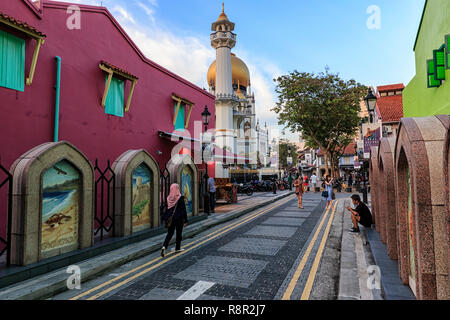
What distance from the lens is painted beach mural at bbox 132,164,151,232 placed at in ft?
27.8

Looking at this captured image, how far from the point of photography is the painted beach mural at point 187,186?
1084 cm

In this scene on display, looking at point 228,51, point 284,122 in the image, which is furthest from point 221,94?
point 284,122

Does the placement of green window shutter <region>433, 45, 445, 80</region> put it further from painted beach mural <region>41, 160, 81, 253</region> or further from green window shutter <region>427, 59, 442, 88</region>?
painted beach mural <region>41, 160, 81, 253</region>

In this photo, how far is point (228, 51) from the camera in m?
43.4

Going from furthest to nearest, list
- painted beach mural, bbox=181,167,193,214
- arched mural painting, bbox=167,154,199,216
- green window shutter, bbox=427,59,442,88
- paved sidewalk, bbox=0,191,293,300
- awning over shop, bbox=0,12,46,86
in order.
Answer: painted beach mural, bbox=181,167,193,214, arched mural painting, bbox=167,154,199,216, green window shutter, bbox=427,59,442,88, awning over shop, bbox=0,12,46,86, paved sidewalk, bbox=0,191,293,300

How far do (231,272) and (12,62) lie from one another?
26.3 feet

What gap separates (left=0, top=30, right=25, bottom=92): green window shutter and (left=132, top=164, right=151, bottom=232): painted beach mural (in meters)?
4.03

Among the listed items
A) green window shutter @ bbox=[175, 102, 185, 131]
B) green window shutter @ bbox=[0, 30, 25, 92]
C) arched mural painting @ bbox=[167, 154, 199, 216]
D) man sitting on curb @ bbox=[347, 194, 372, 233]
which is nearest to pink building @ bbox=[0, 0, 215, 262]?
green window shutter @ bbox=[0, 30, 25, 92]

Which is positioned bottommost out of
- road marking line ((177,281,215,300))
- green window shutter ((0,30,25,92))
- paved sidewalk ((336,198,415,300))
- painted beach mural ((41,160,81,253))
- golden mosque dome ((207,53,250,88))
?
road marking line ((177,281,215,300))

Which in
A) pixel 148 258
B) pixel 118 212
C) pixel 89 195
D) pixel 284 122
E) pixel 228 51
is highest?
pixel 228 51

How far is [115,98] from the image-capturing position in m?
11.0

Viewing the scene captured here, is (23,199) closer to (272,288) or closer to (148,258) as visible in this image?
(148,258)

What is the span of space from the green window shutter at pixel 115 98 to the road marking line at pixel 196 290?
8119mm

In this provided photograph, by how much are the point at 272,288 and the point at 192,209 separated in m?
6.92
